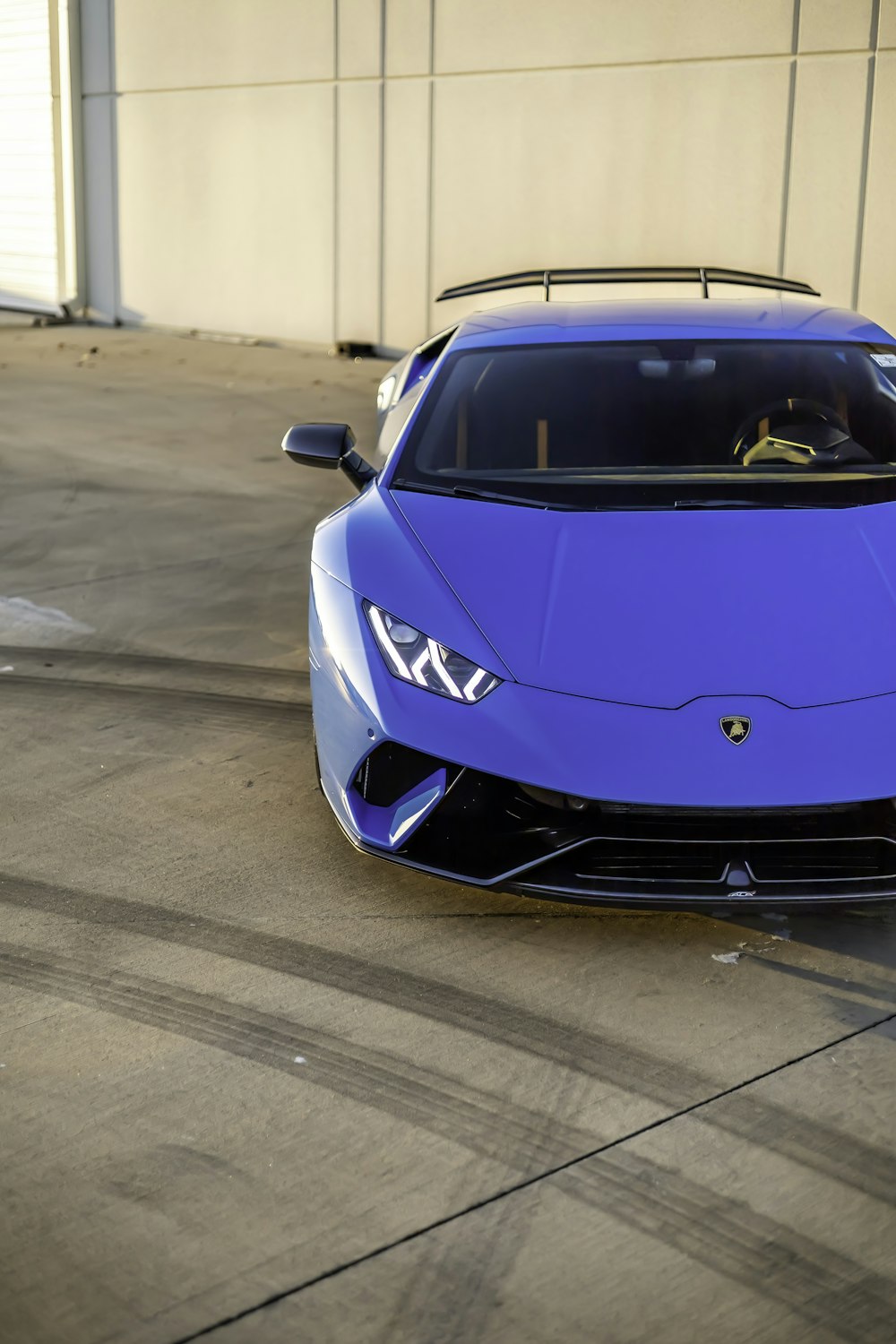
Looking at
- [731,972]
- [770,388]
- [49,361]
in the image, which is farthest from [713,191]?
[731,972]

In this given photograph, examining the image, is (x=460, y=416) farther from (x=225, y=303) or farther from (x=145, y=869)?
(x=225, y=303)

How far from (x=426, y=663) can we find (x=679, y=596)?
2.10 feet

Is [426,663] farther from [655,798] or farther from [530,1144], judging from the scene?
[530,1144]

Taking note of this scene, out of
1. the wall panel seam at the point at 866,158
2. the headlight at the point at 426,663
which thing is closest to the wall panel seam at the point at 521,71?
the wall panel seam at the point at 866,158

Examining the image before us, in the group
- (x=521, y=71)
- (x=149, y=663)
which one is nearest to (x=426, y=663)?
(x=149, y=663)

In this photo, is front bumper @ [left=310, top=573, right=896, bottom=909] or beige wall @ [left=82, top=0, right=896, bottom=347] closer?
front bumper @ [left=310, top=573, right=896, bottom=909]

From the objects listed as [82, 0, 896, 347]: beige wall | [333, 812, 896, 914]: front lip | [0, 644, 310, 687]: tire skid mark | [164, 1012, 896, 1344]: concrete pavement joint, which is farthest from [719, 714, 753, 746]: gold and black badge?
[82, 0, 896, 347]: beige wall

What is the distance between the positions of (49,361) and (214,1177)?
13518 millimetres

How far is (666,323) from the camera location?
4984mm

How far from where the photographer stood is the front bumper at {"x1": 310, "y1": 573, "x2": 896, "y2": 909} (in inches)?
130

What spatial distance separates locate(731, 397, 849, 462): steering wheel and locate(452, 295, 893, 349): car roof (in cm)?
30

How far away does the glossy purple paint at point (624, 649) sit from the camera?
333cm

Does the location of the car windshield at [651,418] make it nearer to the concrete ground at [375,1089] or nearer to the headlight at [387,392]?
the concrete ground at [375,1089]

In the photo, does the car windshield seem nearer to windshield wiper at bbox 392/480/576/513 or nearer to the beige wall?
windshield wiper at bbox 392/480/576/513
